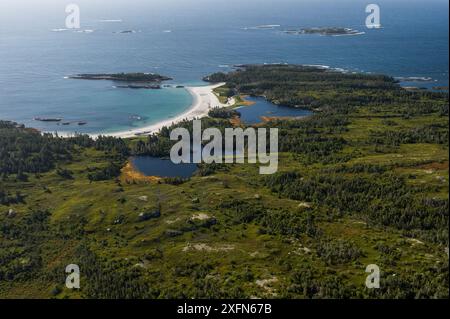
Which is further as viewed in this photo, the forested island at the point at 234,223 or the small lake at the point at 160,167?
the small lake at the point at 160,167

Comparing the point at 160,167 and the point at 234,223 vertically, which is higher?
the point at 160,167

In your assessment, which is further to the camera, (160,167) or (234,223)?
(160,167)

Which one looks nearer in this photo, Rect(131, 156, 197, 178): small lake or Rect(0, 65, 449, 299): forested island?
Rect(0, 65, 449, 299): forested island
